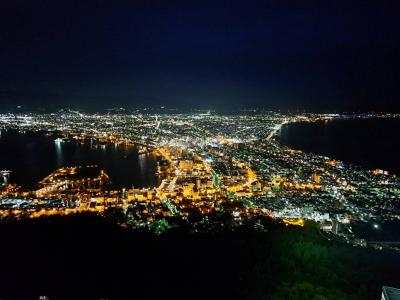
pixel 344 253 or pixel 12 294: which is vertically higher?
pixel 12 294

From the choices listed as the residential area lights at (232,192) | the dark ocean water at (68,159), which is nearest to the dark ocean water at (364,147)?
the residential area lights at (232,192)

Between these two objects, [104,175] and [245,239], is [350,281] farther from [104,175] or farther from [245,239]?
[104,175]

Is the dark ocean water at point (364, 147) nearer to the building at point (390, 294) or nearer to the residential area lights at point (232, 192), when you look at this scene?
the residential area lights at point (232, 192)

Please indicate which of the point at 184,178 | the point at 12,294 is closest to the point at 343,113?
the point at 184,178

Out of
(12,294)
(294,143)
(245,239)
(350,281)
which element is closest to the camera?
(12,294)

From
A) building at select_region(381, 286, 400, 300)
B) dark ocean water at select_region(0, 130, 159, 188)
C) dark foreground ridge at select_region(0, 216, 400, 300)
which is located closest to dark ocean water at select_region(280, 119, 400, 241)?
dark foreground ridge at select_region(0, 216, 400, 300)

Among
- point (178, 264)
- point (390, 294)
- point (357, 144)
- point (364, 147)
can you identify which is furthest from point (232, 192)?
point (357, 144)

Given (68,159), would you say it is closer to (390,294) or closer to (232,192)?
(232,192)

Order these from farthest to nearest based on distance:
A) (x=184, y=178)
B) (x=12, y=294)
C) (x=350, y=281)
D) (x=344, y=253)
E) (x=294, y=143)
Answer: (x=294, y=143)
(x=184, y=178)
(x=344, y=253)
(x=350, y=281)
(x=12, y=294)
